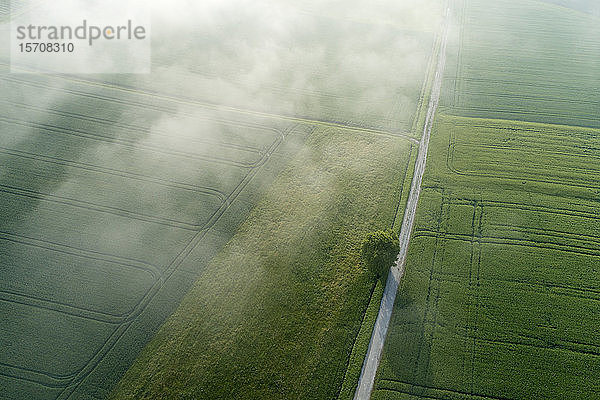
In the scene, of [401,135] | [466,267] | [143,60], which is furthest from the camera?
[143,60]

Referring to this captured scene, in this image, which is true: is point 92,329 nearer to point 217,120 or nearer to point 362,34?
point 217,120

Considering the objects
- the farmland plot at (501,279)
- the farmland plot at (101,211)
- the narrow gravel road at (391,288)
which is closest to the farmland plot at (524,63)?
the farmland plot at (501,279)

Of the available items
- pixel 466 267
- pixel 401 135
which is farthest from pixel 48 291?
pixel 401 135

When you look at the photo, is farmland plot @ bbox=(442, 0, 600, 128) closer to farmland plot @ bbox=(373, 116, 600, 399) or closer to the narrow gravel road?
farmland plot @ bbox=(373, 116, 600, 399)

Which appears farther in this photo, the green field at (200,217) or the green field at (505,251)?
the green field at (200,217)

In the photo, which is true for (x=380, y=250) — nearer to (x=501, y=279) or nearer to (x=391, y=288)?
(x=391, y=288)

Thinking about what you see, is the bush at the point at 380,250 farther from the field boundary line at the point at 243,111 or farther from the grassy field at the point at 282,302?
the field boundary line at the point at 243,111

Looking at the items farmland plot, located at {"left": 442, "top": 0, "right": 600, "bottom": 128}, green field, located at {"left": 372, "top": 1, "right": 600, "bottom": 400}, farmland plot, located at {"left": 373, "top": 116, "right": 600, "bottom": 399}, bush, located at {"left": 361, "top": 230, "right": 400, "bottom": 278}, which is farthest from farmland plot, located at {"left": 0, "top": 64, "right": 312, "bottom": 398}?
farmland plot, located at {"left": 442, "top": 0, "right": 600, "bottom": 128}
